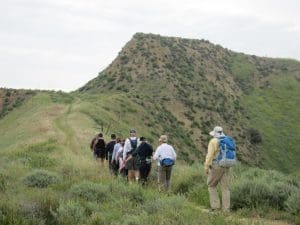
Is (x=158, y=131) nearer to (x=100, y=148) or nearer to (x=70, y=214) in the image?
(x=100, y=148)

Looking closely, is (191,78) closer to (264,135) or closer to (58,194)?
(264,135)

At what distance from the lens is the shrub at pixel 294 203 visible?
1201cm

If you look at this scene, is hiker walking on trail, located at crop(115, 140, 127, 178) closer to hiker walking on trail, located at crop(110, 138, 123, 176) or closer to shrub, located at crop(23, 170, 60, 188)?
hiker walking on trail, located at crop(110, 138, 123, 176)

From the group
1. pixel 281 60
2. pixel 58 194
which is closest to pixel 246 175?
pixel 58 194

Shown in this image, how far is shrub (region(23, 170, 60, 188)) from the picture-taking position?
1455cm

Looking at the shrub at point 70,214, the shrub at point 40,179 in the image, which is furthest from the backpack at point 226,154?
the shrub at point 40,179

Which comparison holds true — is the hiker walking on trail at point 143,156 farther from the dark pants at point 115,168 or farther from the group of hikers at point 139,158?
the dark pants at point 115,168

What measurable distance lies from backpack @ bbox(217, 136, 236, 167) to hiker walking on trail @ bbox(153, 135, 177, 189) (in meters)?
3.96

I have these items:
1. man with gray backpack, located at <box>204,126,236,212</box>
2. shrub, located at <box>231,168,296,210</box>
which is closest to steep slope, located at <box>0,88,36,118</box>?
shrub, located at <box>231,168,296,210</box>

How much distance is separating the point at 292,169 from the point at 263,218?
59.8 meters

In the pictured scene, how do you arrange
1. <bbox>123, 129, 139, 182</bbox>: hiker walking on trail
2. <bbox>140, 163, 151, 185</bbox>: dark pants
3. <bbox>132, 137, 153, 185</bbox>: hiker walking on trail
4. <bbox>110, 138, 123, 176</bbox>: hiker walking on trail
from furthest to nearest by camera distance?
<bbox>110, 138, 123, 176</bbox>: hiker walking on trail, <bbox>123, 129, 139, 182</bbox>: hiker walking on trail, <bbox>140, 163, 151, 185</bbox>: dark pants, <bbox>132, 137, 153, 185</bbox>: hiker walking on trail

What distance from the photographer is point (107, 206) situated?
11.2 meters

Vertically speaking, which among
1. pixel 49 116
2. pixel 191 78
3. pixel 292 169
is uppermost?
pixel 191 78

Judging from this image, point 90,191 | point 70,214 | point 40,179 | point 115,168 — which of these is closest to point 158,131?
point 115,168
